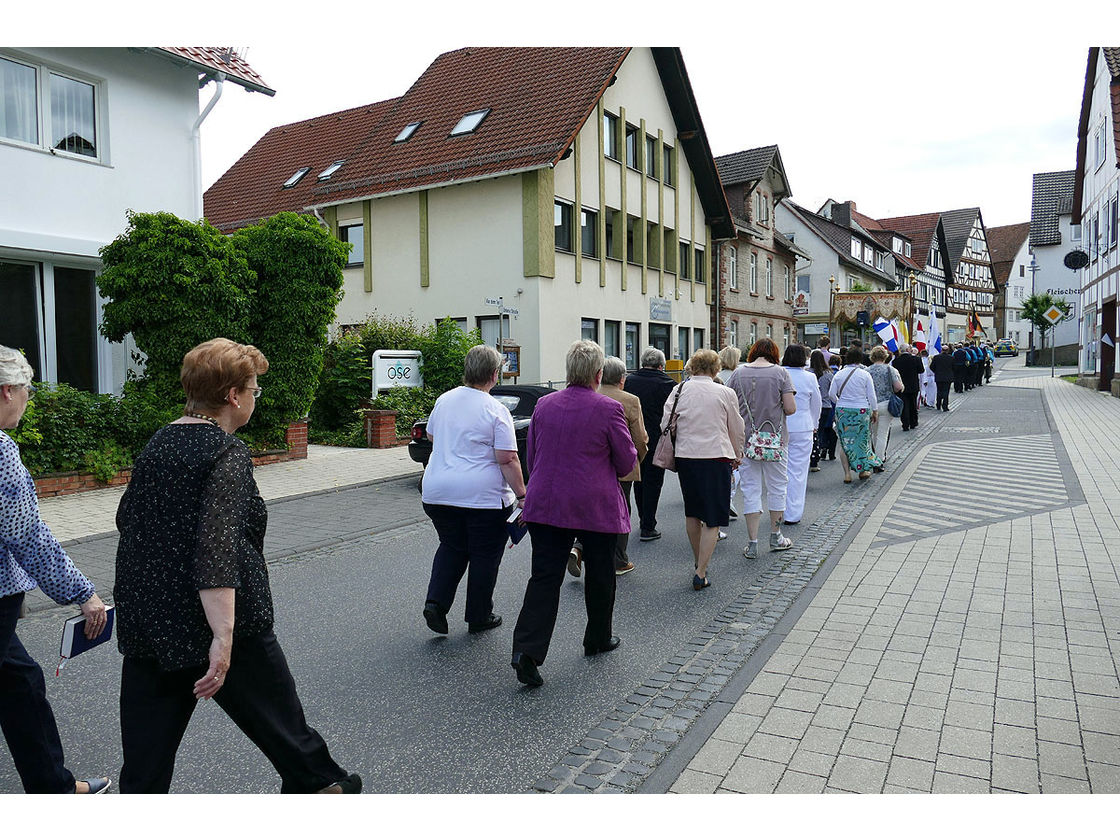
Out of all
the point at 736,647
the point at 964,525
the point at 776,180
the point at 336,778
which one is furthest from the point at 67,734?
the point at 776,180

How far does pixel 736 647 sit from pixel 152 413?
9243 millimetres

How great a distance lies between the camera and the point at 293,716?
2977 millimetres

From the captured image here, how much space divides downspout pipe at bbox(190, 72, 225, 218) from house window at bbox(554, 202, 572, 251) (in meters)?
10.4

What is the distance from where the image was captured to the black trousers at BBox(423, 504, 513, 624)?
5.27m

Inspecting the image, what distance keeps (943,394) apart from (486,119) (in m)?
14.6

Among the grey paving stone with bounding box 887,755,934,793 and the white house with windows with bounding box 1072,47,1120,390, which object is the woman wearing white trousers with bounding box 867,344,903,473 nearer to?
the grey paving stone with bounding box 887,755,934,793

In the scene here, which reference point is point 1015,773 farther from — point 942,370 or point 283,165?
point 283,165

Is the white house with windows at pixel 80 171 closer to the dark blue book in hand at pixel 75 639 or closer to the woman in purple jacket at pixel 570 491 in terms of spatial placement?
the woman in purple jacket at pixel 570 491

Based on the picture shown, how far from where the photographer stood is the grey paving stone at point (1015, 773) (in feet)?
11.3

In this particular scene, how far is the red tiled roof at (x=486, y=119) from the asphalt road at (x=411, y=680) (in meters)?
16.2

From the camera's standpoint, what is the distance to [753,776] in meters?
3.54

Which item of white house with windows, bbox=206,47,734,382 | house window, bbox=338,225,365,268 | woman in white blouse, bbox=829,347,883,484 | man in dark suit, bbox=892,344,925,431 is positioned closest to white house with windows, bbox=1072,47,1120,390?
man in dark suit, bbox=892,344,925,431

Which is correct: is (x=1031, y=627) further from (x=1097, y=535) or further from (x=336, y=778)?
(x=336, y=778)

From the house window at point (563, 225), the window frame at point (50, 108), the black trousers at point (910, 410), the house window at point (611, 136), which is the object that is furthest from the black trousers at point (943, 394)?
the window frame at point (50, 108)
